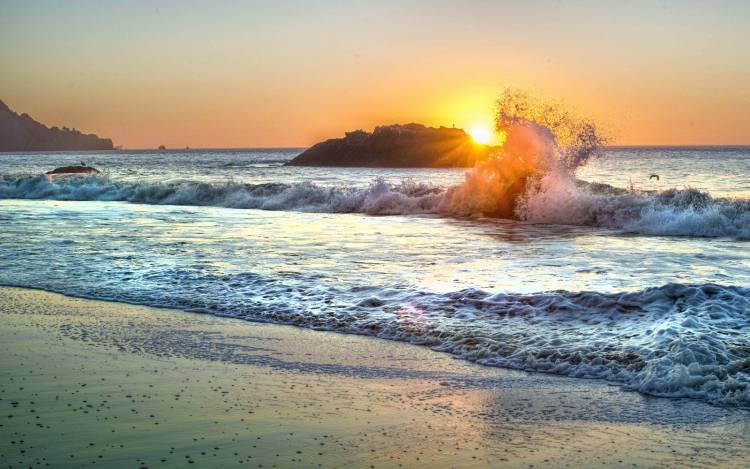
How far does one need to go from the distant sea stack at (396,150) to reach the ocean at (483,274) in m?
74.1

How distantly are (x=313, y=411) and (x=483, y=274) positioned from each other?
21.1 ft

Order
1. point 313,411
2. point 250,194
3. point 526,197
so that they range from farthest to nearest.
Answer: point 250,194 → point 526,197 → point 313,411

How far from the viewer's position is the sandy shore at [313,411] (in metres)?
4.53

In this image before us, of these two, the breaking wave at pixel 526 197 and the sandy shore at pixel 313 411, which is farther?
the breaking wave at pixel 526 197

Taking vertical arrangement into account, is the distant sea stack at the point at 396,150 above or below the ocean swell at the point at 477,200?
above

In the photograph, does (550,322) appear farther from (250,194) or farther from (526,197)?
(250,194)

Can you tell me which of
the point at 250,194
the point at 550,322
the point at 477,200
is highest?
the point at 477,200

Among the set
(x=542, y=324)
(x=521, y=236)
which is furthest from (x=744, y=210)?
(x=542, y=324)

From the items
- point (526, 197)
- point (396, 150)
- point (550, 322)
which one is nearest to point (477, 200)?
point (526, 197)

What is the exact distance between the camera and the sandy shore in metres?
4.53

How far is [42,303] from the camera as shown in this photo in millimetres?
9586

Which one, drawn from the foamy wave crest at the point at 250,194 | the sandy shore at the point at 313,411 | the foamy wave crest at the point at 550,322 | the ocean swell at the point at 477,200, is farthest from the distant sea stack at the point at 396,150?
the sandy shore at the point at 313,411

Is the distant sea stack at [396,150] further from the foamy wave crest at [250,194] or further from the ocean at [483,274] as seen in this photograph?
the ocean at [483,274]

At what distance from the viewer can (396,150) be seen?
4023 inches
